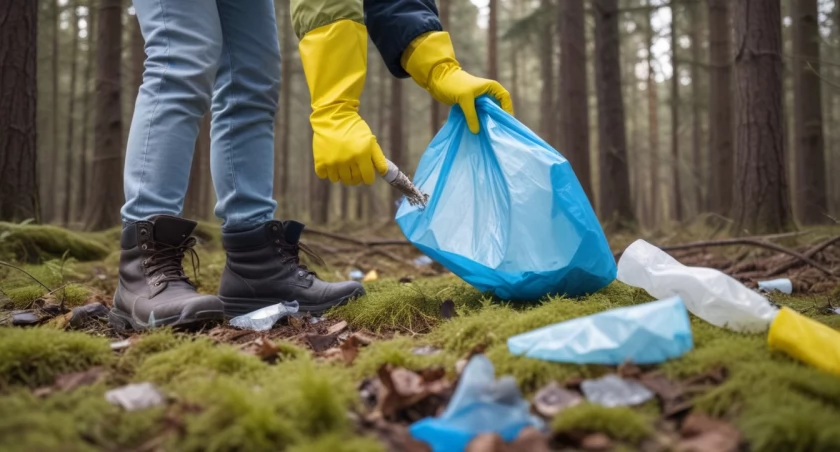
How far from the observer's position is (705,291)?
160cm

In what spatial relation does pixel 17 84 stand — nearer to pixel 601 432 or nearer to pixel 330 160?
pixel 330 160

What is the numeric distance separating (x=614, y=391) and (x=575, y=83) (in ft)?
19.9

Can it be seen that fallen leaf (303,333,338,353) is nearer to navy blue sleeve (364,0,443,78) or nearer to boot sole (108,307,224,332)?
boot sole (108,307,224,332)

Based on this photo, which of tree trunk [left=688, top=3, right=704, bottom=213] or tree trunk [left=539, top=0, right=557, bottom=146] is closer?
tree trunk [left=688, top=3, right=704, bottom=213]

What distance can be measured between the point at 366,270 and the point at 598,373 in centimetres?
320

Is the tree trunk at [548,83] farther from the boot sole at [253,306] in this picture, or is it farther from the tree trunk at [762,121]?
the boot sole at [253,306]

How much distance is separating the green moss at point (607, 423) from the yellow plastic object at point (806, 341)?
1.55ft

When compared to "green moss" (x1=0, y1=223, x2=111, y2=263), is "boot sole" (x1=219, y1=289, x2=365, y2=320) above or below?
below

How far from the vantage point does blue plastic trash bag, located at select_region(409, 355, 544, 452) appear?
1.04m

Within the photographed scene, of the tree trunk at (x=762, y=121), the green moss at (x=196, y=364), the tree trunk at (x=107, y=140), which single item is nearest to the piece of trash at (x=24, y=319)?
the green moss at (x=196, y=364)

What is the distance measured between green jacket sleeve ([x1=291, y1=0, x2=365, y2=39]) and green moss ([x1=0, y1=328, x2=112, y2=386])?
1214 mm

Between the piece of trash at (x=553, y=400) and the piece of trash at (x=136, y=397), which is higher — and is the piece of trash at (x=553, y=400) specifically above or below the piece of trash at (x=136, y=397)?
below

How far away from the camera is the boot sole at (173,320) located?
1.72 m

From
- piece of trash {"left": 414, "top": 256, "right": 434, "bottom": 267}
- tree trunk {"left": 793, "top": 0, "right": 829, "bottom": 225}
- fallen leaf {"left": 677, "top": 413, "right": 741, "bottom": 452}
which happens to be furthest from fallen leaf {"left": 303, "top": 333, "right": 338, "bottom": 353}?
tree trunk {"left": 793, "top": 0, "right": 829, "bottom": 225}
